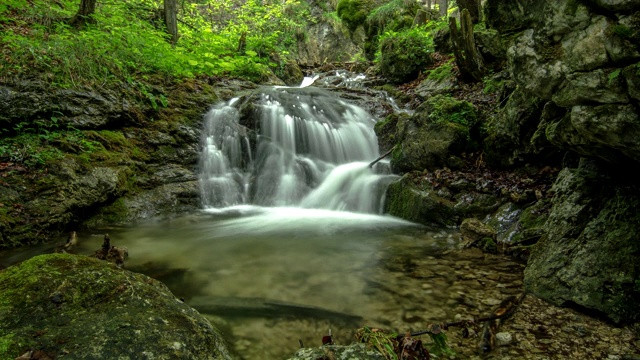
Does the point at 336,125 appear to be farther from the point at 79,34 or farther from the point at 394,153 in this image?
the point at 79,34

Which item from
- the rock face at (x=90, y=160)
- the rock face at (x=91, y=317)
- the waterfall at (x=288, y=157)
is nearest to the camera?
the rock face at (x=91, y=317)

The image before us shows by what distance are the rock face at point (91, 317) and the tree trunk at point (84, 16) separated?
27.2ft

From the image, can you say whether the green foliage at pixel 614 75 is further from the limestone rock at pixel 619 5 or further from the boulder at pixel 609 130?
the limestone rock at pixel 619 5

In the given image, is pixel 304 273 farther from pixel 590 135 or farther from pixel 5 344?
pixel 590 135

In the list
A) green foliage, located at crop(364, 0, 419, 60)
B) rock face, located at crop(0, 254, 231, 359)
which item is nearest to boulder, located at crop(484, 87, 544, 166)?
rock face, located at crop(0, 254, 231, 359)

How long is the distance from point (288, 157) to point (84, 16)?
5989 mm

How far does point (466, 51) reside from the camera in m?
9.01

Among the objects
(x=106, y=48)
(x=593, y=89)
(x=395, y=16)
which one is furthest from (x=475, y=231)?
(x=395, y=16)

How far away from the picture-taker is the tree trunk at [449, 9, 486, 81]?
8695 mm

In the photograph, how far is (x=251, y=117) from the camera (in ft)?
31.0

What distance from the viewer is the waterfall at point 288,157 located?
7.76m

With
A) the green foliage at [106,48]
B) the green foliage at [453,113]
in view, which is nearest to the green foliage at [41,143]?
the green foliage at [106,48]

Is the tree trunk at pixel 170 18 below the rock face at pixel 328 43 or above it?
below

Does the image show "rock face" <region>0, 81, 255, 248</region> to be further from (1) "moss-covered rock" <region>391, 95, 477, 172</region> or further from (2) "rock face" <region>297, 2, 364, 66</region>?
(2) "rock face" <region>297, 2, 364, 66</region>
